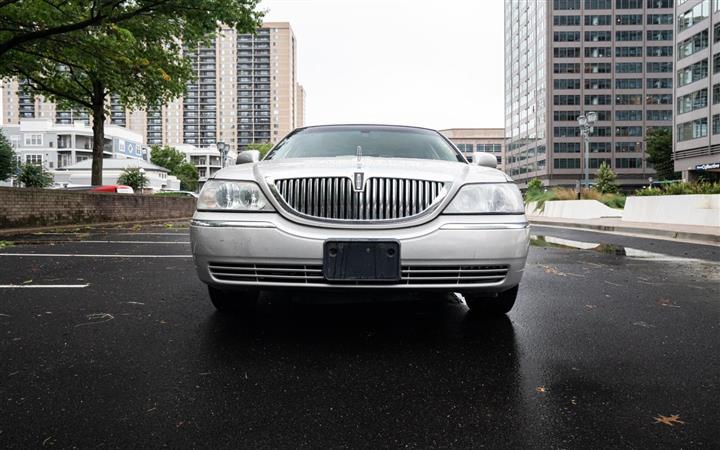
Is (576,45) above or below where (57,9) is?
above

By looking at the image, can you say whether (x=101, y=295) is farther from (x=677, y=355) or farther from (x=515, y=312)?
(x=677, y=355)

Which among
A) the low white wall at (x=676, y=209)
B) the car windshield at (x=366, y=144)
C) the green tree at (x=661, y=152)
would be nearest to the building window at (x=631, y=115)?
the green tree at (x=661, y=152)

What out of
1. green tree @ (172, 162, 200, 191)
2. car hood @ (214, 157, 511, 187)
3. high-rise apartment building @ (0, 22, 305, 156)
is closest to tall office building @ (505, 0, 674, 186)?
green tree @ (172, 162, 200, 191)

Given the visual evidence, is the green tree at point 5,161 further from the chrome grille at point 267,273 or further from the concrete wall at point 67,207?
the chrome grille at point 267,273

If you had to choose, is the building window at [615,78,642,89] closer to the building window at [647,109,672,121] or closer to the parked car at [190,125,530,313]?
the building window at [647,109,672,121]

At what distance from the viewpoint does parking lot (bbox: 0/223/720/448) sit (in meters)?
1.80

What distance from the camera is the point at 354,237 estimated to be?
2.65m

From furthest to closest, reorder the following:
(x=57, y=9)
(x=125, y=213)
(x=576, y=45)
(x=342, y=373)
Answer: (x=576, y=45) → (x=125, y=213) → (x=57, y=9) → (x=342, y=373)

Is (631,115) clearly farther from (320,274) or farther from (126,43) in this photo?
(320,274)

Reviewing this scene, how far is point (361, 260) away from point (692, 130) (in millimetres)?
60981

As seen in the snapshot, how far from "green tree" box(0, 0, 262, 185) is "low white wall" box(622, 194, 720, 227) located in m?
15.0

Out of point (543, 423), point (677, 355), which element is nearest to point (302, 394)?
point (543, 423)

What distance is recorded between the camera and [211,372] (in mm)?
2395

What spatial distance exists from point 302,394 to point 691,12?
2519 inches
